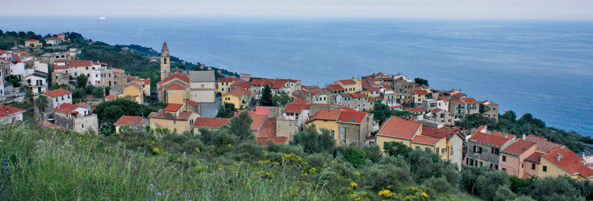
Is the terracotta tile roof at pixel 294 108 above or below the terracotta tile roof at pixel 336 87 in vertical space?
above

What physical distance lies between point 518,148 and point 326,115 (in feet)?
21.7

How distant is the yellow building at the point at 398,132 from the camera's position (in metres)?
13.9

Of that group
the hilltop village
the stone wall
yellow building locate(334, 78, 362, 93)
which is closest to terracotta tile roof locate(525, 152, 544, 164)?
the hilltop village

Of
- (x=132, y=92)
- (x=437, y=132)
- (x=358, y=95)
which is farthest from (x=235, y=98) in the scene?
(x=437, y=132)

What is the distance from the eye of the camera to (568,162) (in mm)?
13148

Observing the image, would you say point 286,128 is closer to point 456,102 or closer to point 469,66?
point 456,102

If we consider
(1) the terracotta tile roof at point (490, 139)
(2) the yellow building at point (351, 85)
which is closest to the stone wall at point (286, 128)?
(1) the terracotta tile roof at point (490, 139)

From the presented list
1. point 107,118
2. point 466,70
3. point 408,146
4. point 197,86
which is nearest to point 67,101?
point 107,118

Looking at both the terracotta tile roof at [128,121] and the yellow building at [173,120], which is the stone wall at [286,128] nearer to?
the yellow building at [173,120]

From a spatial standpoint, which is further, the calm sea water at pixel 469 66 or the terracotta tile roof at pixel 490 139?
the calm sea water at pixel 469 66

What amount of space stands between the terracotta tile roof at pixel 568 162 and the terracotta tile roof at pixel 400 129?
13.4ft

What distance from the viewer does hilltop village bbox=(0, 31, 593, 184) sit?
553 inches

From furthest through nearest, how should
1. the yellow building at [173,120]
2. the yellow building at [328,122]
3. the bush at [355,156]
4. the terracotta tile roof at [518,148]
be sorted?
1. the yellow building at [173,120]
2. the yellow building at [328,122]
3. the terracotta tile roof at [518,148]
4. the bush at [355,156]

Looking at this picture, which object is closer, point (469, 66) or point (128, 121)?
point (128, 121)
